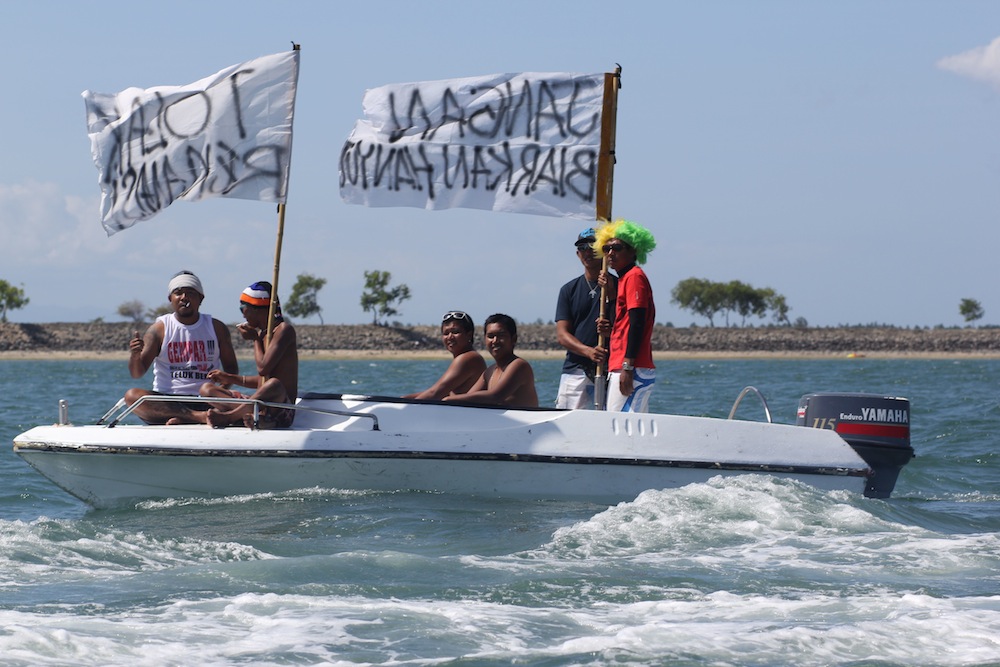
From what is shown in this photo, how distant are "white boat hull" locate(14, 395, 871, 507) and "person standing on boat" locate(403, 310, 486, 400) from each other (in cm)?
31

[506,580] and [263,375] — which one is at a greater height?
[263,375]

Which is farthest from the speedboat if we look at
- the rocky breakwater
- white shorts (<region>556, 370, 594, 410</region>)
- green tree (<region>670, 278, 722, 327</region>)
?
green tree (<region>670, 278, 722, 327</region>)

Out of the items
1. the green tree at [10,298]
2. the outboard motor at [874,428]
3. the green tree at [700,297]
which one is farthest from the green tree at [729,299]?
the outboard motor at [874,428]

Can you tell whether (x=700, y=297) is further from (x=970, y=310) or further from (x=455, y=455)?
(x=455, y=455)

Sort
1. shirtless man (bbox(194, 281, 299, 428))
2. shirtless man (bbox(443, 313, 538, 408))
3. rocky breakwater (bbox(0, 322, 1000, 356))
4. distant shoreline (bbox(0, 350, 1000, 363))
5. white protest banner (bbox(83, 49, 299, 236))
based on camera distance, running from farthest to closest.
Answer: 1. rocky breakwater (bbox(0, 322, 1000, 356))
2. distant shoreline (bbox(0, 350, 1000, 363))
3. white protest banner (bbox(83, 49, 299, 236))
4. shirtless man (bbox(443, 313, 538, 408))
5. shirtless man (bbox(194, 281, 299, 428))

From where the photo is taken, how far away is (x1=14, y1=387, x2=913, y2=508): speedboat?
981cm

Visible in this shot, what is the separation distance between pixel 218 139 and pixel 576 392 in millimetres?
3478

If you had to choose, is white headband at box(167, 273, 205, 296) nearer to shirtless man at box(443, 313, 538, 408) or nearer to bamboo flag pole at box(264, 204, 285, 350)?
bamboo flag pole at box(264, 204, 285, 350)

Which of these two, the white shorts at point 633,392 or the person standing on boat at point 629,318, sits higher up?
the person standing on boat at point 629,318

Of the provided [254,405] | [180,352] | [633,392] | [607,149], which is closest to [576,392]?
[633,392]

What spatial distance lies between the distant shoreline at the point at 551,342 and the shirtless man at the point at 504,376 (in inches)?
3346

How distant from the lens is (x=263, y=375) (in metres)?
10.1

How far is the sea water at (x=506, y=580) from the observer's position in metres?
5.91

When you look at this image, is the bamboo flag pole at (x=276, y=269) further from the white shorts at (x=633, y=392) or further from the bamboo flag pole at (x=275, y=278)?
the white shorts at (x=633, y=392)
